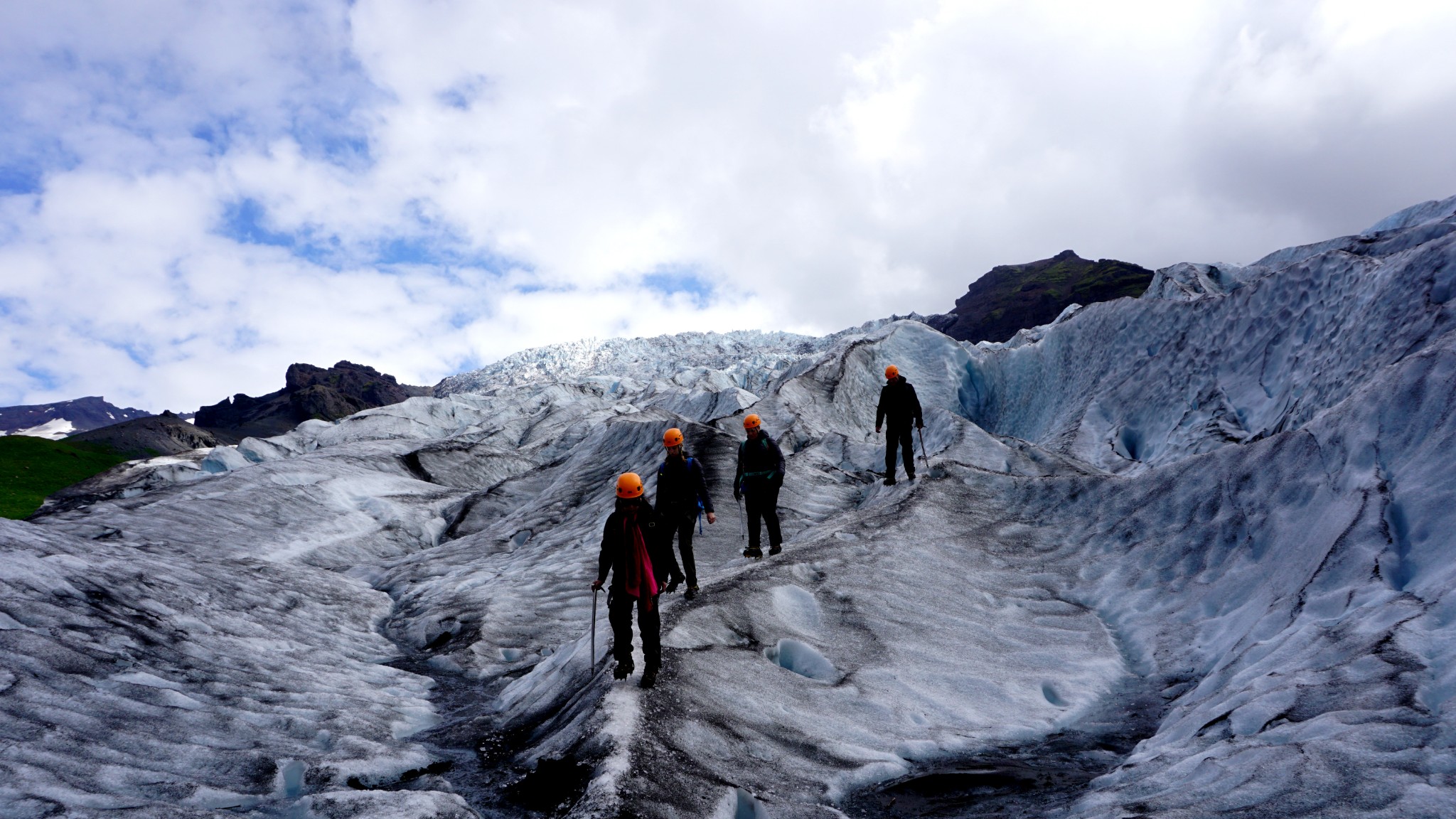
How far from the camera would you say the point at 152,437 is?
77125 millimetres

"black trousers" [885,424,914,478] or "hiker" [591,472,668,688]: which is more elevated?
"black trousers" [885,424,914,478]

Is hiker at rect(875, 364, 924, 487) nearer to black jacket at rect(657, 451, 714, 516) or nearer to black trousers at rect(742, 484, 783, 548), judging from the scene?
black trousers at rect(742, 484, 783, 548)

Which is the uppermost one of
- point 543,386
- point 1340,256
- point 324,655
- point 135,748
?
point 543,386

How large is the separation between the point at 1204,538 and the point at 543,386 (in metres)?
74.0

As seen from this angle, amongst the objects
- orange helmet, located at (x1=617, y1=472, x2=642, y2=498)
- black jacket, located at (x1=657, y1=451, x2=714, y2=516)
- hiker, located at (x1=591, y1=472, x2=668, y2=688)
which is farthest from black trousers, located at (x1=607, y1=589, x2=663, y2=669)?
black jacket, located at (x1=657, y1=451, x2=714, y2=516)

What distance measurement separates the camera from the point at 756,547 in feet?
37.3

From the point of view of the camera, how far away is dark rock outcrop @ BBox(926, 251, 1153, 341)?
87.3 meters

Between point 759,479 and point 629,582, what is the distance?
4.55 meters

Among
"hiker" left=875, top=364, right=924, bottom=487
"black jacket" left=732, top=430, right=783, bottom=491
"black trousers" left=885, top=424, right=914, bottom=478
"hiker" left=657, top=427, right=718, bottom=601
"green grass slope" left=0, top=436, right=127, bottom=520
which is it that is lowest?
"hiker" left=657, top=427, right=718, bottom=601

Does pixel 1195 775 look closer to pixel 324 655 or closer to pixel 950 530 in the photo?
pixel 950 530

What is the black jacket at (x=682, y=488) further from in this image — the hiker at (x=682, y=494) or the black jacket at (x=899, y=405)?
the black jacket at (x=899, y=405)

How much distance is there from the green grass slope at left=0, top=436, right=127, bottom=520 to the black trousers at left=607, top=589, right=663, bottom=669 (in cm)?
3914

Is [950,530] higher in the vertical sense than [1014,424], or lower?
lower

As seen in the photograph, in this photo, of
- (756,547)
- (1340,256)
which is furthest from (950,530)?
(1340,256)
